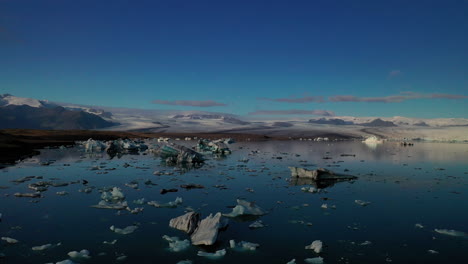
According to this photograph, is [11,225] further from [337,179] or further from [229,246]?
[337,179]

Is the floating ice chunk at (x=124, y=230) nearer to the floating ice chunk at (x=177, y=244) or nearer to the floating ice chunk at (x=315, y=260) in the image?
the floating ice chunk at (x=177, y=244)

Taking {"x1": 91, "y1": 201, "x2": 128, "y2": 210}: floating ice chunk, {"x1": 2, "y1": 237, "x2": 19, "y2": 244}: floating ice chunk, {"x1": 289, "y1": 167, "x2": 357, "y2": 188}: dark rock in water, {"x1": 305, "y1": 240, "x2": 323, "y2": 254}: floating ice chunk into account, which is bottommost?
{"x1": 2, "y1": 237, "x2": 19, "y2": 244}: floating ice chunk

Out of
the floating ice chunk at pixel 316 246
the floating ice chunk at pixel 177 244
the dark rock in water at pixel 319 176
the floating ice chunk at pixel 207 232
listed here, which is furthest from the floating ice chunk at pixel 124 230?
the dark rock in water at pixel 319 176

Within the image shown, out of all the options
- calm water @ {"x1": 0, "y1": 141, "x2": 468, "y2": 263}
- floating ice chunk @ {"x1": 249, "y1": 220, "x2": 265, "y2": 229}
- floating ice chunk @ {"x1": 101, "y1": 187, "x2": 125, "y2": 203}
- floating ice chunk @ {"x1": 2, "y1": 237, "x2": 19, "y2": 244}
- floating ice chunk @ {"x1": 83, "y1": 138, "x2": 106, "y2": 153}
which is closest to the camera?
calm water @ {"x1": 0, "y1": 141, "x2": 468, "y2": 263}

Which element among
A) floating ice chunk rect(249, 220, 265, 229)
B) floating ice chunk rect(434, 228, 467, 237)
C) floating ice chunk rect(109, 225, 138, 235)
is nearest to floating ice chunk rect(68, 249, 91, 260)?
floating ice chunk rect(109, 225, 138, 235)

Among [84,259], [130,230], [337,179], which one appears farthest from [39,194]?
[337,179]

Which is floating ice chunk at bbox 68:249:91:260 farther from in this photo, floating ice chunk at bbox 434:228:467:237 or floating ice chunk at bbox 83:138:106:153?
floating ice chunk at bbox 83:138:106:153

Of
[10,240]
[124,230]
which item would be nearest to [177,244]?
[124,230]
